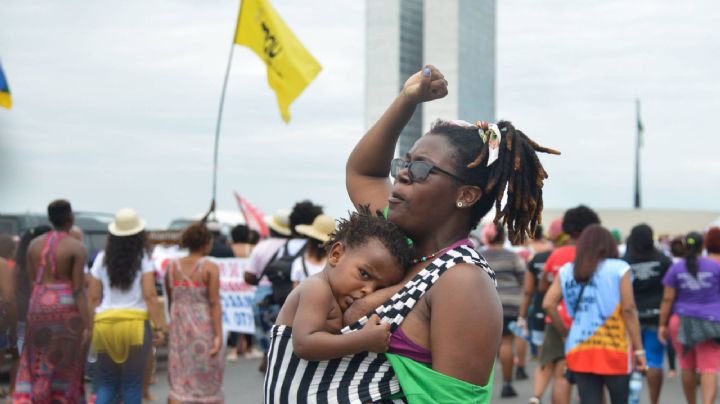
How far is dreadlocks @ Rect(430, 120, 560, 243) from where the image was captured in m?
2.69

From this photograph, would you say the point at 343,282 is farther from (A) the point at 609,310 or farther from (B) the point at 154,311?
(B) the point at 154,311

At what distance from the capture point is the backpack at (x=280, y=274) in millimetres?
8969

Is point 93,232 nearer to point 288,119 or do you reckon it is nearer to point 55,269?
point 288,119

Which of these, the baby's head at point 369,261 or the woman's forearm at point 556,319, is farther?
the woman's forearm at point 556,319

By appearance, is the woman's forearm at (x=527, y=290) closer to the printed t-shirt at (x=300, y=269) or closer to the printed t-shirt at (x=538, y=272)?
the printed t-shirt at (x=538, y=272)

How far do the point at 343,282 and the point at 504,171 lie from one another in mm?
550

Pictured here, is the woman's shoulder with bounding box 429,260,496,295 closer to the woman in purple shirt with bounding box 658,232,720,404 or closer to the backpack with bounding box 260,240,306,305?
the backpack with bounding box 260,240,306,305

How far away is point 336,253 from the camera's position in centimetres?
270

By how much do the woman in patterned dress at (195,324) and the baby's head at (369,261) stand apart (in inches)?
213

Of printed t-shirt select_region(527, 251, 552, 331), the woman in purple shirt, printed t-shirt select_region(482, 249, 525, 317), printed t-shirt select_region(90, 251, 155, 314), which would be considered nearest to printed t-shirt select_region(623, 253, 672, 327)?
the woman in purple shirt

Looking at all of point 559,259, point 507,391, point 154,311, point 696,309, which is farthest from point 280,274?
point 696,309

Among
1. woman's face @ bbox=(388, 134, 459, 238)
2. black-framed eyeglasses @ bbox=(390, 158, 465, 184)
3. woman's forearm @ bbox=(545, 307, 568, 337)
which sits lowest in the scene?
woman's forearm @ bbox=(545, 307, 568, 337)

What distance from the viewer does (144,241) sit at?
8023mm

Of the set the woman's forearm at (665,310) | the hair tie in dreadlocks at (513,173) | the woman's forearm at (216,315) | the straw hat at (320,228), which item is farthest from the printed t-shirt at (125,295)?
the hair tie in dreadlocks at (513,173)
